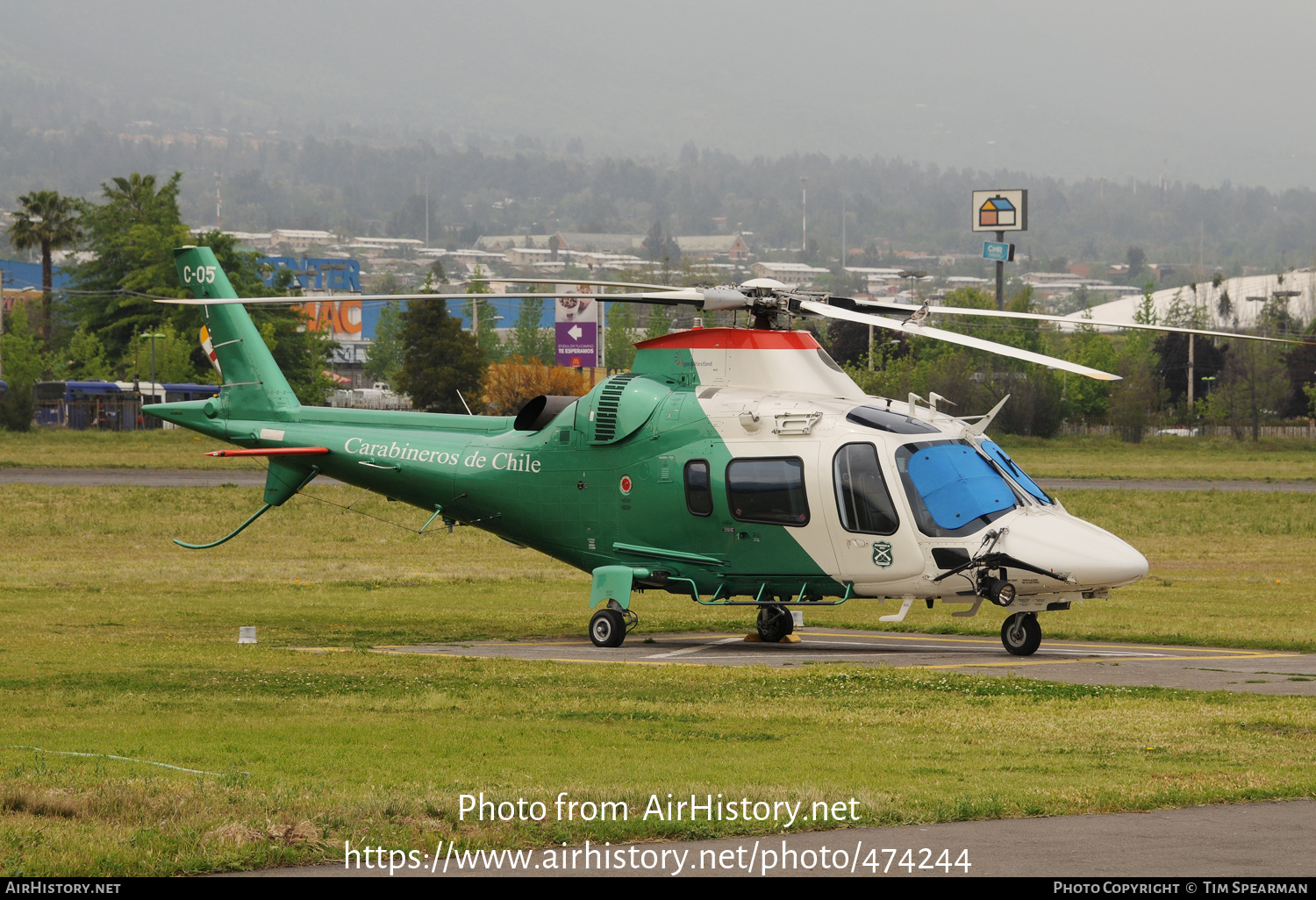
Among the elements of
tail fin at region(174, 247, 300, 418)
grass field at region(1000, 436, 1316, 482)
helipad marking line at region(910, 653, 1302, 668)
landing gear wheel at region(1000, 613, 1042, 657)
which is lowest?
grass field at region(1000, 436, 1316, 482)

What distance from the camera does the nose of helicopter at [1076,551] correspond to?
1803 cm

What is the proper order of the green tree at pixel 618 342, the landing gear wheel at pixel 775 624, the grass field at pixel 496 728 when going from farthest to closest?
the green tree at pixel 618 342, the landing gear wheel at pixel 775 624, the grass field at pixel 496 728

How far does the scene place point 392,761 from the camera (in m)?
11.5

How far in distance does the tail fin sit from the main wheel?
7.48 m

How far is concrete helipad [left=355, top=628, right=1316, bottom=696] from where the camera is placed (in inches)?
658

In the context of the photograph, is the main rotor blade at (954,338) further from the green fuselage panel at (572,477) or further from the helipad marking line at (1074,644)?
the helipad marking line at (1074,644)

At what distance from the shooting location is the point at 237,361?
2545 centimetres

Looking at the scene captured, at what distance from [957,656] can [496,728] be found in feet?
26.0

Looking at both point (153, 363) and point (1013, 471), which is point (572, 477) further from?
point (153, 363)

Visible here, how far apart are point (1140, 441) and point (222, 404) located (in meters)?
89.4

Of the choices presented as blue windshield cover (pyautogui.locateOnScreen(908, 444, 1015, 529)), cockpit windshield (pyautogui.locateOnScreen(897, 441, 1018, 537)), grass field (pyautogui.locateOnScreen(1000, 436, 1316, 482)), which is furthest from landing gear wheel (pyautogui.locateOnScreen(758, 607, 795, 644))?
grass field (pyautogui.locateOnScreen(1000, 436, 1316, 482))

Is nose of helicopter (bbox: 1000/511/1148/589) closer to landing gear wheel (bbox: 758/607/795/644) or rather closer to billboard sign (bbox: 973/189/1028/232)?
landing gear wheel (bbox: 758/607/795/644)

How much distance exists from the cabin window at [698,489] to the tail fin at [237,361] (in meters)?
7.95

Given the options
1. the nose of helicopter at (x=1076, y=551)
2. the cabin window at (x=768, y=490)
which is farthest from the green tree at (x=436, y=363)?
the nose of helicopter at (x=1076, y=551)
